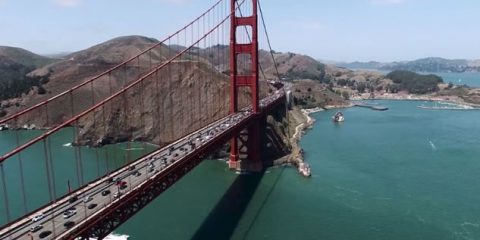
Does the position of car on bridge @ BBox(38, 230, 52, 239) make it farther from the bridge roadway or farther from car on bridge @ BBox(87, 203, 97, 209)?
car on bridge @ BBox(87, 203, 97, 209)

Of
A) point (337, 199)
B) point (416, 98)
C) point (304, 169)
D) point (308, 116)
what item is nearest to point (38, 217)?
point (337, 199)

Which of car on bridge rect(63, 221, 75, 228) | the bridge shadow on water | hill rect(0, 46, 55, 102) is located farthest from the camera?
hill rect(0, 46, 55, 102)

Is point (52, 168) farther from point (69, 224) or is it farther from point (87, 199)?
point (69, 224)

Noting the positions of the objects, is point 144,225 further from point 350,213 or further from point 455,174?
point 455,174

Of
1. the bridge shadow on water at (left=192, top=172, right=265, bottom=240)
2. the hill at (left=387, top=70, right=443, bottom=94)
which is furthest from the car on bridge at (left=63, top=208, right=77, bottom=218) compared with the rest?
the hill at (left=387, top=70, right=443, bottom=94)

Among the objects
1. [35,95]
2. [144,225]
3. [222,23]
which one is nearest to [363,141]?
[222,23]
